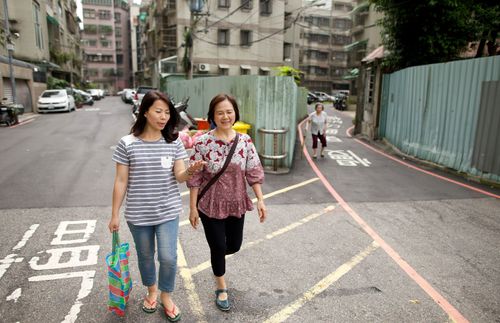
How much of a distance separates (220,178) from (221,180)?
0.02 metres

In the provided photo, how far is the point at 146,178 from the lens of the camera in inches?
116

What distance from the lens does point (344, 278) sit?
13.1 feet

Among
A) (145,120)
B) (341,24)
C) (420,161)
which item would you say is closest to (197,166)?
(145,120)

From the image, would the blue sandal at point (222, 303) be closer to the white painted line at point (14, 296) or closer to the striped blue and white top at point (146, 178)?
the striped blue and white top at point (146, 178)

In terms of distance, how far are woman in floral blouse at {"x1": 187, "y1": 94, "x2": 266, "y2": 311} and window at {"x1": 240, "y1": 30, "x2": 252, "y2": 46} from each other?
3337 cm

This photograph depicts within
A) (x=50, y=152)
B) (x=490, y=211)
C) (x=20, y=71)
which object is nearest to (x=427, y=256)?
(x=490, y=211)

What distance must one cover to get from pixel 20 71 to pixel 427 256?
25.9 meters

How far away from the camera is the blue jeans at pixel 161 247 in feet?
9.89

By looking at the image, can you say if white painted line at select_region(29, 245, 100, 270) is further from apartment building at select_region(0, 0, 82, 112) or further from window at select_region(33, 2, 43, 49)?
window at select_region(33, 2, 43, 49)

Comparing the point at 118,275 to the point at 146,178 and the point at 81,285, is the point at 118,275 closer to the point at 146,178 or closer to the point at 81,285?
the point at 146,178

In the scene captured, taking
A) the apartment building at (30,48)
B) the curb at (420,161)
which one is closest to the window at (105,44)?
the apartment building at (30,48)

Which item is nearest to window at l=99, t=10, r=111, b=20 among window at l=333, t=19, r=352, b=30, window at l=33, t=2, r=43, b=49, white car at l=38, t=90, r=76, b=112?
window at l=333, t=19, r=352, b=30

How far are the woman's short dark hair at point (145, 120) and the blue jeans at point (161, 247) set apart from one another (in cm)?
73

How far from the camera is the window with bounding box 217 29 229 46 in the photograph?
112 ft
